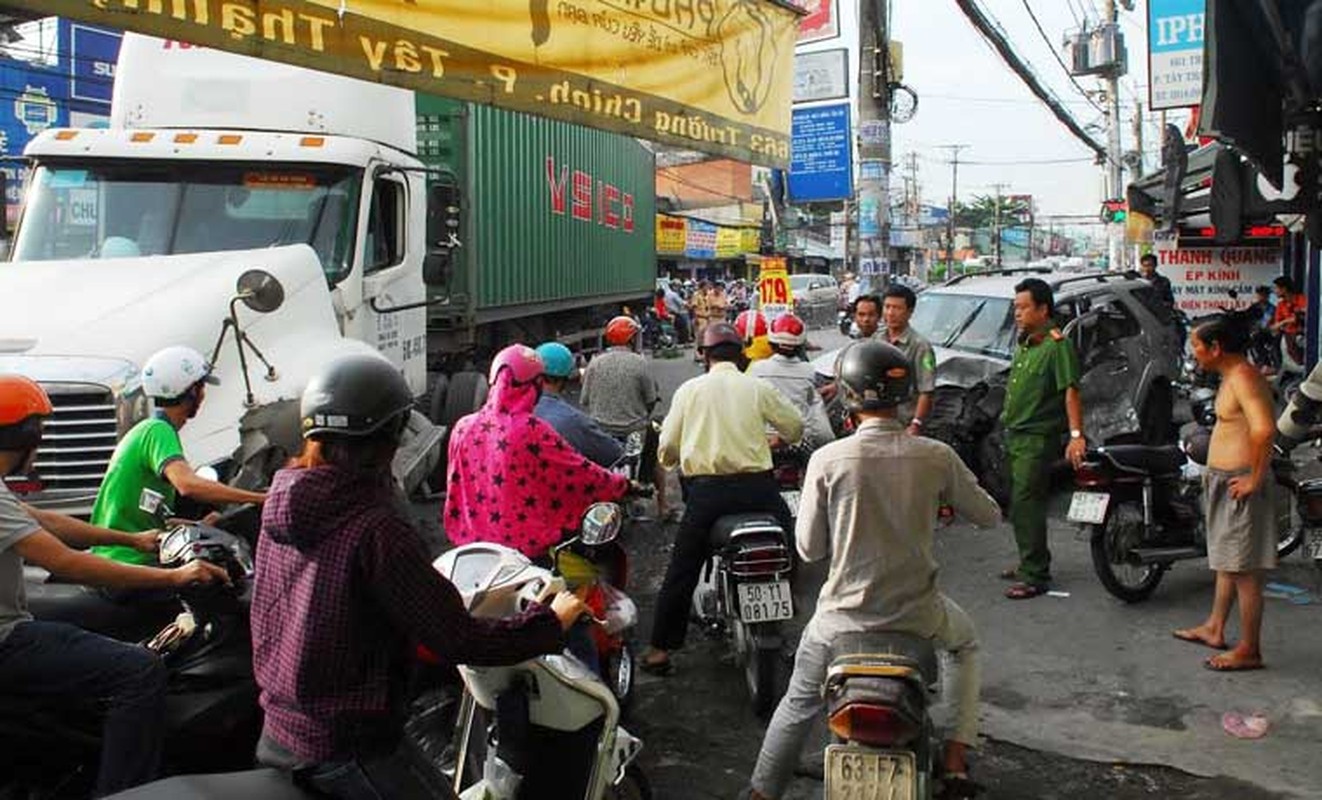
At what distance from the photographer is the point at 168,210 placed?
23.9 feet

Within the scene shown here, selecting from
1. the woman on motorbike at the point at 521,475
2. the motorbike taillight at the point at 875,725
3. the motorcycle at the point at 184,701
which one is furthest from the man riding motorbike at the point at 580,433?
the motorbike taillight at the point at 875,725

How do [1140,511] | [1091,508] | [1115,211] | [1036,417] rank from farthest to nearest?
[1115,211] < [1036,417] < [1140,511] < [1091,508]

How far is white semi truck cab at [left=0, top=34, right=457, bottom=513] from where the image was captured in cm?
545

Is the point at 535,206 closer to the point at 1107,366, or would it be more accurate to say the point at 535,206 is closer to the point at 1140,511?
the point at 1107,366

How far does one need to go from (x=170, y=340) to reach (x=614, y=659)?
287 centimetres

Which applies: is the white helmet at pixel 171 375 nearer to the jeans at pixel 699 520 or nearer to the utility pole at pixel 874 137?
the jeans at pixel 699 520

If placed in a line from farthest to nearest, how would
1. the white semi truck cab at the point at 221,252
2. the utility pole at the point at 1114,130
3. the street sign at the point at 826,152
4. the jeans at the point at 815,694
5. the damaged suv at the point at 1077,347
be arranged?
1. the utility pole at the point at 1114,130
2. the street sign at the point at 826,152
3. the damaged suv at the point at 1077,347
4. the white semi truck cab at the point at 221,252
5. the jeans at the point at 815,694

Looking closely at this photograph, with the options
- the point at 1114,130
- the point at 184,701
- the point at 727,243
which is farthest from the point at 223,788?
the point at 727,243

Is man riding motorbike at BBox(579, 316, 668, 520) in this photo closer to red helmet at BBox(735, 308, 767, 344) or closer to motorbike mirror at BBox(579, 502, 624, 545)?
red helmet at BBox(735, 308, 767, 344)

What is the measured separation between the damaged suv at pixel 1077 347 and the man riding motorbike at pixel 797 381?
2053 millimetres

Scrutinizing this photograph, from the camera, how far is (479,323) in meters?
11.5

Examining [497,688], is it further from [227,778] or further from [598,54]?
[598,54]

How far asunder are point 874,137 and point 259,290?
7.10 meters

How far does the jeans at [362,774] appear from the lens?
2.30 m
